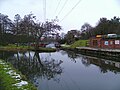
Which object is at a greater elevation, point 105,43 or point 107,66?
point 105,43

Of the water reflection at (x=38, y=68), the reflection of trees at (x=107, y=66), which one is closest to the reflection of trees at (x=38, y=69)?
the water reflection at (x=38, y=68)

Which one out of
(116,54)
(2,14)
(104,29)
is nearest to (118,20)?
(104,29)

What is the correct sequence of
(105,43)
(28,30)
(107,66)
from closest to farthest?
1. (107,66)
2. (105,43)
3. (28,30)

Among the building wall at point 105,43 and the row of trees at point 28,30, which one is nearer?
the building wall at point 105,43

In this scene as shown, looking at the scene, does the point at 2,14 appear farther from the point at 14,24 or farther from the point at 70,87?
the point at 70,87

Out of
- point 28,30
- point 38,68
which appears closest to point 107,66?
point 38,68

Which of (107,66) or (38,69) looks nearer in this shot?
(38,69)

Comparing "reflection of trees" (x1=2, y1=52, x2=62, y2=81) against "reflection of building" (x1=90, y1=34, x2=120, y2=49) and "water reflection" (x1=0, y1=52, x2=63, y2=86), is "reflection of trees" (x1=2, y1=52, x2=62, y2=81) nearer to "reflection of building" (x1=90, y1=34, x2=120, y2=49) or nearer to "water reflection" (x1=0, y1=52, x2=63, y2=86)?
"water reflection" (x1=0, y1=52, x2=63, y2=86)

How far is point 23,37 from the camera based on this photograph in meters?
77.7

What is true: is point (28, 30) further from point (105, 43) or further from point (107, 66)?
point (107, 66)

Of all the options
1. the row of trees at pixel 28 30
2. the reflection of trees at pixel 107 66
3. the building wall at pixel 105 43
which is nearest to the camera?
the reflection of trees at pixel 107 66

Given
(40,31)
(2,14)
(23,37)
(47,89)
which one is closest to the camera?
(47,89)

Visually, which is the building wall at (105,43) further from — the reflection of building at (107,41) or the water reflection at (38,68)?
the water reflection at (38,68)

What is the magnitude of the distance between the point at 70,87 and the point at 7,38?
7124 centimetres
